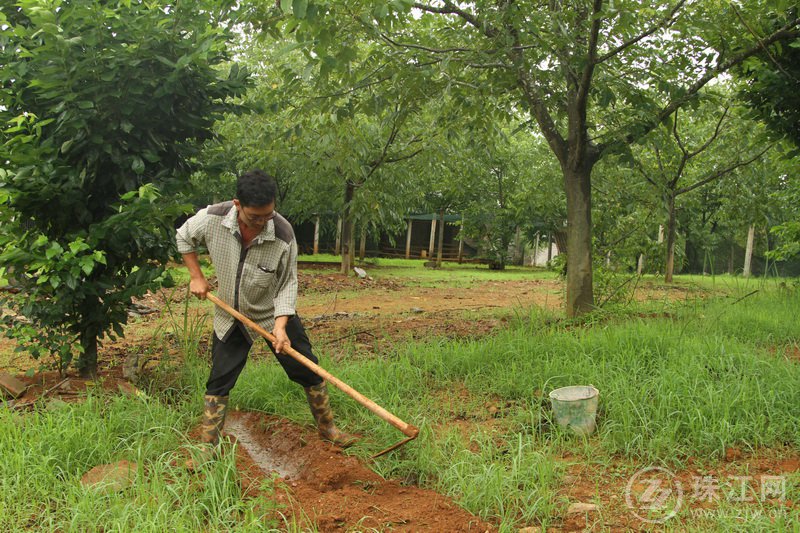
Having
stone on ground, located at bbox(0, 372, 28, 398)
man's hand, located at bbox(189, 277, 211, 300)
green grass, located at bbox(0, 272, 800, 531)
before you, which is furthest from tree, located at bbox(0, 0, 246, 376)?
green grass, located at bbox(0, 272, 800, 531)

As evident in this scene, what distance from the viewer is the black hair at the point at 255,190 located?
312cm

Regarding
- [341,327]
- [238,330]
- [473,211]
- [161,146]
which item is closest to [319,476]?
[238,330]

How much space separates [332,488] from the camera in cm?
301

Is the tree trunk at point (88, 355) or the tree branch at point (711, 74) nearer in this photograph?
the tree trunk at point (88, 355)

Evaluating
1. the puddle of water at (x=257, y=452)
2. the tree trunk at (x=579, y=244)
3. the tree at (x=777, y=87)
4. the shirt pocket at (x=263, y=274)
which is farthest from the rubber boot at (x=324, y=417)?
the tree at (x=777, y=87)

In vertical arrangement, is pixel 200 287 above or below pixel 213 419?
above

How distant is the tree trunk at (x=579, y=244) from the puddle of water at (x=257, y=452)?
3.89m

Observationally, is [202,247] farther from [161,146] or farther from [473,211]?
[473,211]

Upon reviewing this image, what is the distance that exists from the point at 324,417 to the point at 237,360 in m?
0.62

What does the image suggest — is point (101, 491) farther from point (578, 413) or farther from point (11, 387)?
point (578, 413)

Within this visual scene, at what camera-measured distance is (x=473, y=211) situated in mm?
22547

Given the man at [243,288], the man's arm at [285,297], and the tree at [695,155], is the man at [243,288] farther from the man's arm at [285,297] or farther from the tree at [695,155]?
the tree at [695,155]

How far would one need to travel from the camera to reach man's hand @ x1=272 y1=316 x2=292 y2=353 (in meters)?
3.26

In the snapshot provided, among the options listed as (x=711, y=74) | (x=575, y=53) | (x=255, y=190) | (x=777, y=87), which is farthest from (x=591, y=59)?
(x=255, y=190)
